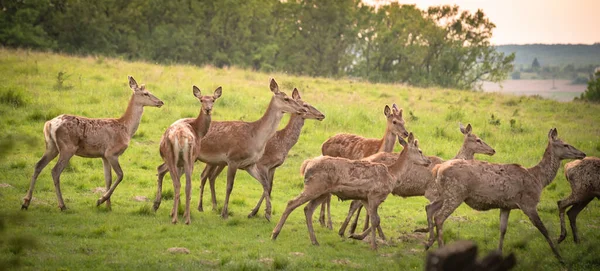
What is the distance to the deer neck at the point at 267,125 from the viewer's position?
46.1 feet

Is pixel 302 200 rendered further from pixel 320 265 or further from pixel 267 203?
pixel 267 203

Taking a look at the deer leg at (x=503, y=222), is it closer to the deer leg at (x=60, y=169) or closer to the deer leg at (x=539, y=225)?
the deer leg at (x=539, y=225)

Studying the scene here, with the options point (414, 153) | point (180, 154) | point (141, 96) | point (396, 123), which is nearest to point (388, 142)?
point (396, 123)

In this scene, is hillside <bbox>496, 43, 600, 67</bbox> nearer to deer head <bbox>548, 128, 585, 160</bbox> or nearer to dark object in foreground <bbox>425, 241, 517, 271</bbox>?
deer head <bbox>548, 128, 585, 160</bbox>

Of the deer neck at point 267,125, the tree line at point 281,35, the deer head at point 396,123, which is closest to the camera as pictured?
the deer neck at point 267,125

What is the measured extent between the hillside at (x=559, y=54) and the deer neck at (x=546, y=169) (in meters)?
142

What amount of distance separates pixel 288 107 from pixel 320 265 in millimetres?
5003

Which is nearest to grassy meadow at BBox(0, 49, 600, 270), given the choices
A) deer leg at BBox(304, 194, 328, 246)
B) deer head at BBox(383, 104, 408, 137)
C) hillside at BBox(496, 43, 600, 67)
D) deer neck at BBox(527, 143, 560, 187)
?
deer leg at BBox(304, 194, 328, 246)

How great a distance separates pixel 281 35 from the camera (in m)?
59.7

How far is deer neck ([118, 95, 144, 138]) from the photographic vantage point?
546 inches

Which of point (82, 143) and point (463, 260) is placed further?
point (82, 143)

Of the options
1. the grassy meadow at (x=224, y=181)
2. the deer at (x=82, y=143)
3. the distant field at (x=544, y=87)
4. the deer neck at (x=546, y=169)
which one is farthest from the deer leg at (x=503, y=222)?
the distant field at (x=544, y=87)

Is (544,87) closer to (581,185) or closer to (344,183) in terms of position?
(581,185)

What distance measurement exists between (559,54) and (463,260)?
17988 cm
